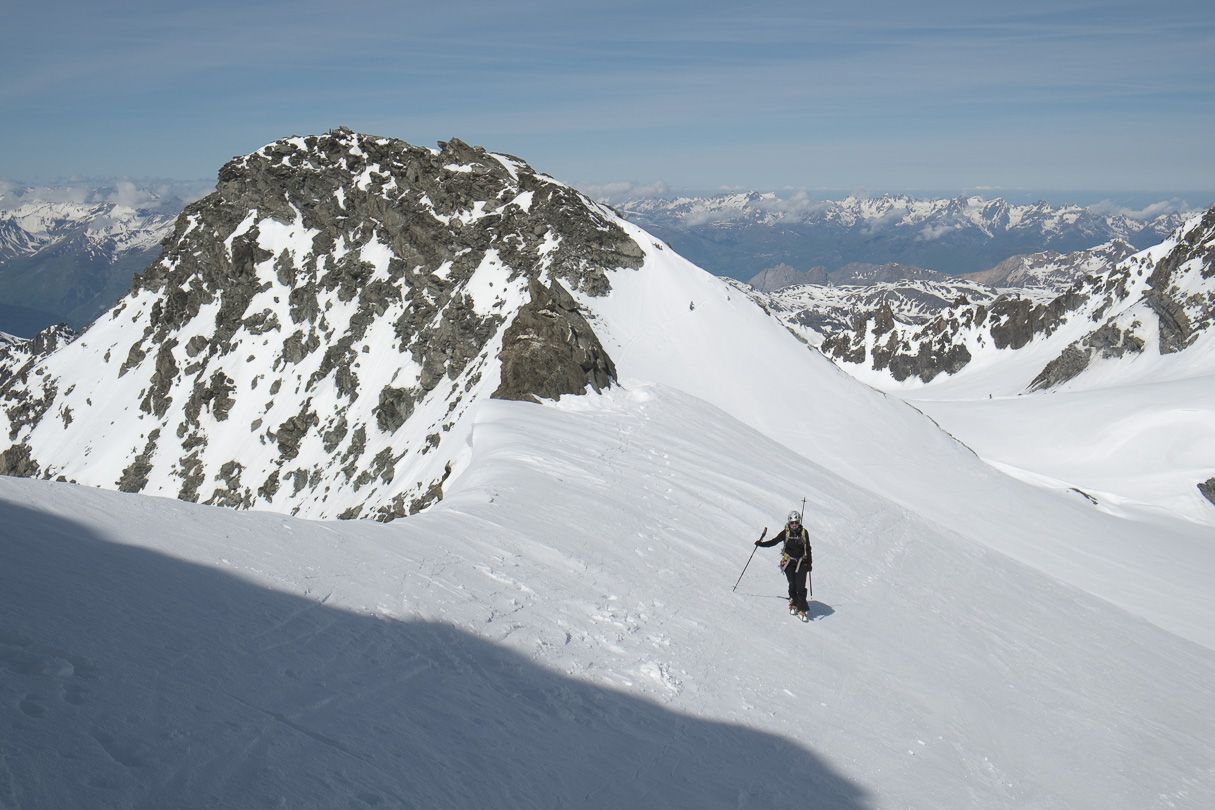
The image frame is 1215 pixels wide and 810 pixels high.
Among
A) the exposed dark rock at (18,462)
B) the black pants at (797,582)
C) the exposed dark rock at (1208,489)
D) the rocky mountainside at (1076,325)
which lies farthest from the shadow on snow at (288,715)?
the rocky mountainside at (1076,325)

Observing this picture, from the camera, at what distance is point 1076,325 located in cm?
11719

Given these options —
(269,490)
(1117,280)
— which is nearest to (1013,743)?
(269,490)

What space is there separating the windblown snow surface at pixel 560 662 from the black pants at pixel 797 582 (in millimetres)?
319

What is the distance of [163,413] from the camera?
204 feet

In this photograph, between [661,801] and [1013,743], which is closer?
[661,801]

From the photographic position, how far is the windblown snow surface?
5289mm

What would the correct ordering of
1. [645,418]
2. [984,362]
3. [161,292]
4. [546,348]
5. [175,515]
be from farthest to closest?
[984,362] → [161,292] → [546,348] → [645,418] → [175,515]

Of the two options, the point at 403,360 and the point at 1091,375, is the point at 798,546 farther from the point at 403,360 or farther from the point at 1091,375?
the point at 1091,375

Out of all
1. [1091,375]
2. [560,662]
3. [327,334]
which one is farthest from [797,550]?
[1091,375]

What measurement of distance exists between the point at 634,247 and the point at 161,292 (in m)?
55.8

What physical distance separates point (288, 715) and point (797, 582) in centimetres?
863

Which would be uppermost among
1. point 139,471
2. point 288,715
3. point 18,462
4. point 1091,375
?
point 1091,375

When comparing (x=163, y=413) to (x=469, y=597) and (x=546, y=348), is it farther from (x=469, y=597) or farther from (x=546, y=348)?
(x=469, y=597)

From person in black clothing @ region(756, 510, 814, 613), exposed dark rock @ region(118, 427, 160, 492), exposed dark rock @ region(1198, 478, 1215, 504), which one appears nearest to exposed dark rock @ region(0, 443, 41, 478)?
exposed dark rock @ region(118, 427, 160, 492)
